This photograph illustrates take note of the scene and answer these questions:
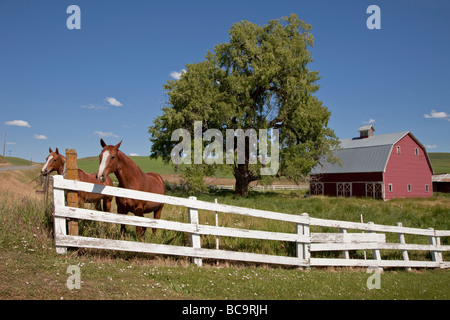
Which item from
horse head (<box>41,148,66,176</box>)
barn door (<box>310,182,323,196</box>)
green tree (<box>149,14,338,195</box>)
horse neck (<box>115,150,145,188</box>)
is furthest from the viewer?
barn door (<box>310,182,323,196</box>)

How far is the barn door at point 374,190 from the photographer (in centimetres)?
3592

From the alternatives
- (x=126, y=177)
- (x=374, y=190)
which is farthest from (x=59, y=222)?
(x=374, y=190)

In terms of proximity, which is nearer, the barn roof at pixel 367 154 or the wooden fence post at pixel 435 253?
the wooden fence post at pixel 435 253

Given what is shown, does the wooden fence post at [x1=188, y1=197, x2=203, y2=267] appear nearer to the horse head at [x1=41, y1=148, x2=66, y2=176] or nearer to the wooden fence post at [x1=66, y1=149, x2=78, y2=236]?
the wooden fence post at [x1=66, y1=149, x2=78, y2=236]

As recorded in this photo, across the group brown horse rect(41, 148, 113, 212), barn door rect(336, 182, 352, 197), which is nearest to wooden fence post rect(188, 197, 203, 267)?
brown horse rect(41, 148, 113, 212)

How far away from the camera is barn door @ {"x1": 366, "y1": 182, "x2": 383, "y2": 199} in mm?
35925

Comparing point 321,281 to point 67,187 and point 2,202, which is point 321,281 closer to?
point 67,187

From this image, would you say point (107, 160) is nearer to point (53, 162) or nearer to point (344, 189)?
point (53, 162)

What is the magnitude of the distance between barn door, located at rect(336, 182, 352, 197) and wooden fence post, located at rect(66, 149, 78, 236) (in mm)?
37513

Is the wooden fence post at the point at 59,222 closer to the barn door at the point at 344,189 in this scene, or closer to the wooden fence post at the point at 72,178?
the wooden fence post at the point at 72,178

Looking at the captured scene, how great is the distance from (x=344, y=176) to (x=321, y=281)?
36.1 m

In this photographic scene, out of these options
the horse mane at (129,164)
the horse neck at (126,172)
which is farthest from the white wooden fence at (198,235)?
the horse mane at (129,164)

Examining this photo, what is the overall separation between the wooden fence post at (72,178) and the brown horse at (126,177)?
65 centimetres

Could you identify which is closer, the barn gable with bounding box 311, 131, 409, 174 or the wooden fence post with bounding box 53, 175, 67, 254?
the wooden fence post with bounding box 53, 175, 67, 254
